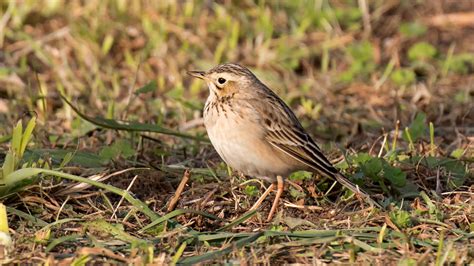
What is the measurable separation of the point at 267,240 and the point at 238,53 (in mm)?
4801

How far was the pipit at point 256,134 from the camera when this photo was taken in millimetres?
6180

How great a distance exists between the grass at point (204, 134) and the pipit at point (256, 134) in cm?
24

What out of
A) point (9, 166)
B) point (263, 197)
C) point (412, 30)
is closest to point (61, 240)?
point (9, 166)

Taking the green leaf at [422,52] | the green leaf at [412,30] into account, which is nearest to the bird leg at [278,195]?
the green leaf at [422,52]

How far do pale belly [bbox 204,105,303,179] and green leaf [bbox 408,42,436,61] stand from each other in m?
4.46

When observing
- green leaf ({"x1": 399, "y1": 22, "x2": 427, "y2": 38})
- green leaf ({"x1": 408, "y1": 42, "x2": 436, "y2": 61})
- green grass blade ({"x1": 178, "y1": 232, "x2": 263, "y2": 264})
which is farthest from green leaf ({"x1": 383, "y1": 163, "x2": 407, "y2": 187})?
green leaf ({"x1": 399, "y1": 22, "x2": 427, "y2": 38})

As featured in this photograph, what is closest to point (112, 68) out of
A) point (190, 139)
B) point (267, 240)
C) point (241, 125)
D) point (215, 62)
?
point (215, 62)

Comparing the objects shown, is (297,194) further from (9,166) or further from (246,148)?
(9,166)

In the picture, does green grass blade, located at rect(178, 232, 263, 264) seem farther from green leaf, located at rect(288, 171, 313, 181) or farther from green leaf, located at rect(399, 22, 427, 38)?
green leaf, located at rect(399, 22, 427, 38)

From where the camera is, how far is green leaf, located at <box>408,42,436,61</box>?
1048 cm

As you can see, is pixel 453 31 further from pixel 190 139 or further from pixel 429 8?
pixel 190 139

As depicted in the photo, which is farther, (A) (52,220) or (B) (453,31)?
(B) (453,31)

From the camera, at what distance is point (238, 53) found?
33.2ft

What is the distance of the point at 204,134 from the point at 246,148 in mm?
1963
